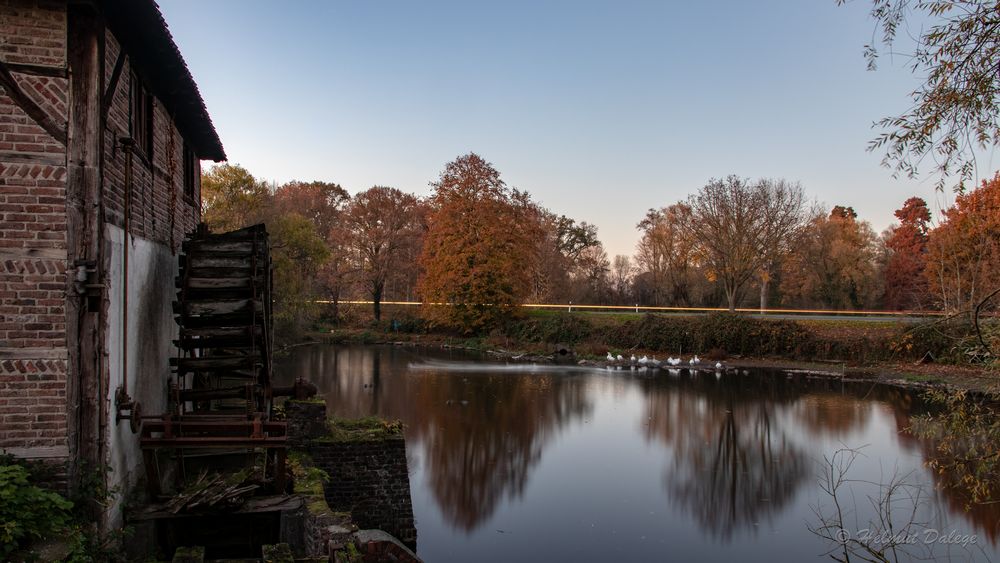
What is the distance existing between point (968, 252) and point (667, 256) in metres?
21.7

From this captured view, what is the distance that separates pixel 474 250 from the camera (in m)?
34.3

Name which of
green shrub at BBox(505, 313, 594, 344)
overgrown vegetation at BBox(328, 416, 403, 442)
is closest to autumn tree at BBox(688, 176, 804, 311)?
green shrub at BBox(505, 313, 594, 344)

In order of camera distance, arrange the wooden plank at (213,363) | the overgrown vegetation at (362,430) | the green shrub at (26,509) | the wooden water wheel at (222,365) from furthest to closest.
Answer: the overgrown vegetation at (362,430) < the wooden plank at (213,363) < the wooden water wheel at (222,365) < the green shrub at (26,509)

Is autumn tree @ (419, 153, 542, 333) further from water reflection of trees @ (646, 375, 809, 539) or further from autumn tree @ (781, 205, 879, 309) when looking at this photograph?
autumn tree @ (781, 205, 879, 309)

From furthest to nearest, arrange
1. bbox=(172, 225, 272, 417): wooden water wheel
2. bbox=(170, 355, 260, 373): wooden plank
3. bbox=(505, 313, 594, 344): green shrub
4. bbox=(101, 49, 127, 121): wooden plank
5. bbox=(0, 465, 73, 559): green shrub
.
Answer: bbox=(505, 313, 594, 344): green shrub
bbox=(172, 225, 272, 417): wooden water wheel
bbox=(170, 355, 260, 373): wooden plank
bbox=(101, 49, 127, 121): wooden plank
bbox=(0, 465, 73, 559): green shrub

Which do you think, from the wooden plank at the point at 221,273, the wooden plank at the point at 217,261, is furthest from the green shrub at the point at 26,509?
the wooden plank at the point at 217,261

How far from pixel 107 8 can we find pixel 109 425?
3650mm

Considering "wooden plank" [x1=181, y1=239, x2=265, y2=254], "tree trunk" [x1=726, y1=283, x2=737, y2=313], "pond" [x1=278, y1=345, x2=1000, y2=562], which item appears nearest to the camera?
"wooden plank" [x1=181, y1=239, x2=265, y2=254]

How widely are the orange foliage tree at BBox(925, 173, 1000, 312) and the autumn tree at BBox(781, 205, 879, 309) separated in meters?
14.5

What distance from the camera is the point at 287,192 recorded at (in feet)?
148

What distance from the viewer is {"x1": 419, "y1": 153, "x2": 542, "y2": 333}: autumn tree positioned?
3444 centimetres

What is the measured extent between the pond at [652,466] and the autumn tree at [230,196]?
728cm

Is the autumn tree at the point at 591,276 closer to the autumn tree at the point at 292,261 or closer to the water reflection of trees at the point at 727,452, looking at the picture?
the autumn tree at the point at 292,261

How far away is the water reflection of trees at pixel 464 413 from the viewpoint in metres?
12.3
